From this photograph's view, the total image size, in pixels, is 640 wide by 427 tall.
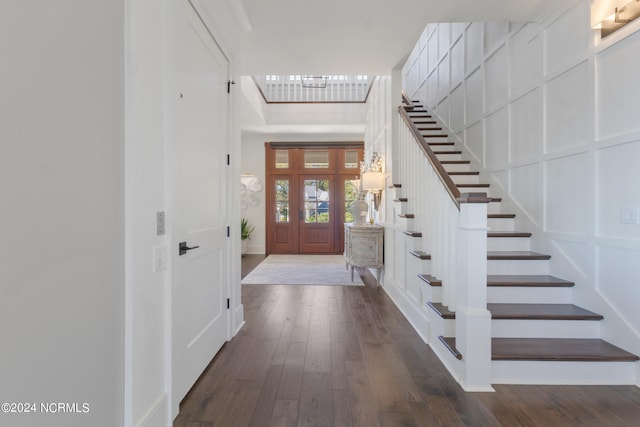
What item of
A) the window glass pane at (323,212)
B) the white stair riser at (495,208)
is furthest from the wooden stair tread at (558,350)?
the window glass pane at (323,212)

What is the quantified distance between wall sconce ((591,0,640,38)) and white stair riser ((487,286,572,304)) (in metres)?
1.97

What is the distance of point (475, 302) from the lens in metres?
2.02

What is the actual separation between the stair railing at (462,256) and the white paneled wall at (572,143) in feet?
3.28

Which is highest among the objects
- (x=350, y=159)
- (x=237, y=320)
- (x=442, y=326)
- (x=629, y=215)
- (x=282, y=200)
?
(x=350, y=159)

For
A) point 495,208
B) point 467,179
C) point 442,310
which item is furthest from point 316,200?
point 442,310

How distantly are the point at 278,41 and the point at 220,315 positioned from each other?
2887 mm

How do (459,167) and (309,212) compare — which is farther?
(309,212)

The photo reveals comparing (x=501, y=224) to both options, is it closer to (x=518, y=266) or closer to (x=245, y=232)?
(x=518, y=266)

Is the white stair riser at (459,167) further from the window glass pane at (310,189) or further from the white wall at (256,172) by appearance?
the white wall at (256,172)

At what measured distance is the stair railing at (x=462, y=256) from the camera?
1997mm

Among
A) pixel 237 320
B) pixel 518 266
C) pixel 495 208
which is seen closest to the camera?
pixel 518 266

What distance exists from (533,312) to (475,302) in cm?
70

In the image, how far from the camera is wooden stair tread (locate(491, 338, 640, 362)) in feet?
6.65

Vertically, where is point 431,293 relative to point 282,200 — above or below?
below
